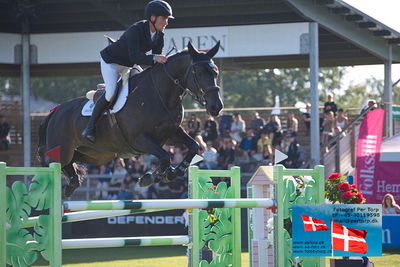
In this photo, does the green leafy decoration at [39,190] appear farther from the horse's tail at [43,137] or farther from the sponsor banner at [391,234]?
→ the sponsor banner at [391,234]

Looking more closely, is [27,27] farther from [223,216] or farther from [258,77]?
[258,77]

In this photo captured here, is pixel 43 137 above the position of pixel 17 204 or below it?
above

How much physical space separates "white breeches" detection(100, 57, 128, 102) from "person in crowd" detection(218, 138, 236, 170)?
8.72 metres

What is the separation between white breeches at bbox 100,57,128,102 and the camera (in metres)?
8.07

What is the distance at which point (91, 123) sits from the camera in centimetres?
812

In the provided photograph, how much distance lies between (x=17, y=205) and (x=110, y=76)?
2.34 metres

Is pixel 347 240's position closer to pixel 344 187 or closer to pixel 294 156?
pixel 344 187

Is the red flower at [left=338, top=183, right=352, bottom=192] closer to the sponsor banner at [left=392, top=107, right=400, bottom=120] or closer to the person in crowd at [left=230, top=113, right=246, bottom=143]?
the person in crowd at [left=230, top=113, right=246, bottom=143]

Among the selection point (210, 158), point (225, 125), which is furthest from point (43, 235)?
point (225, 125)

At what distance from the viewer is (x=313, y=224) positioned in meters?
7.55

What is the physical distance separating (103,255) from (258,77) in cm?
4337

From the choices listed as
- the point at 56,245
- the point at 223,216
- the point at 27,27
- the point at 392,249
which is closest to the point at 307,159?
the point at 392,249

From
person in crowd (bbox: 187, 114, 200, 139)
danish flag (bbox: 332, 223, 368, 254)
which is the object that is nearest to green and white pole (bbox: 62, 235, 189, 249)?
danish flag (bbox: 332, 223, 368, 254)

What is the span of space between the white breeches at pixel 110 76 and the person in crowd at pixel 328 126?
1016 cm
